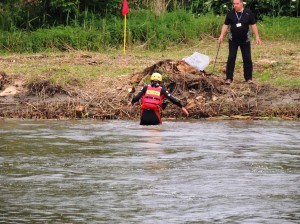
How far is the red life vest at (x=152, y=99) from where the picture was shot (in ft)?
61.0

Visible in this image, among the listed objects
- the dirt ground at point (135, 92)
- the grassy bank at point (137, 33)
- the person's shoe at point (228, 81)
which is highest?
the grassy bank at point (137, 33)

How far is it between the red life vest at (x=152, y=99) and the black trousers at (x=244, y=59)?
3057 mm

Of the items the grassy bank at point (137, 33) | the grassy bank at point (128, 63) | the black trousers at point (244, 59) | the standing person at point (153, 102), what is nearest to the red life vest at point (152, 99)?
the standing person at point (153, 102)

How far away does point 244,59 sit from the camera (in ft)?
70.8

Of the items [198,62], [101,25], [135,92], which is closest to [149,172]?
[135,92]

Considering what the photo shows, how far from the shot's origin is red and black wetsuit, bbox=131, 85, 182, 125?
1858cm

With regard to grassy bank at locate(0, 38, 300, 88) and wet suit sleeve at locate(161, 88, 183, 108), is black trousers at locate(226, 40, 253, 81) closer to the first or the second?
grassy bank at locate(0, 38, 300, 88)

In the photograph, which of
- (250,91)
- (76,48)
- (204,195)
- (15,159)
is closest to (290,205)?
(204,195)

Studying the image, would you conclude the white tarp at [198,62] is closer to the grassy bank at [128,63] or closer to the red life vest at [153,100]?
the grassy bank at [128,63]

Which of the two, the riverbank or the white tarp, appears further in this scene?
the white tarp

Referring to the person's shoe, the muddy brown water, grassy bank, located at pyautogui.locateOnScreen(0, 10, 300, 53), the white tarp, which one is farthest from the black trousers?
grassy bank, located at pyautogui.locateOnScreen(0, 10, 300, 53)

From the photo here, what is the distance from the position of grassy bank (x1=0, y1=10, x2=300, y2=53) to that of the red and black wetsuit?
290 inches

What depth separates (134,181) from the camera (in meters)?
13.0

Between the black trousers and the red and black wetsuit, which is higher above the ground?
the black trousers
